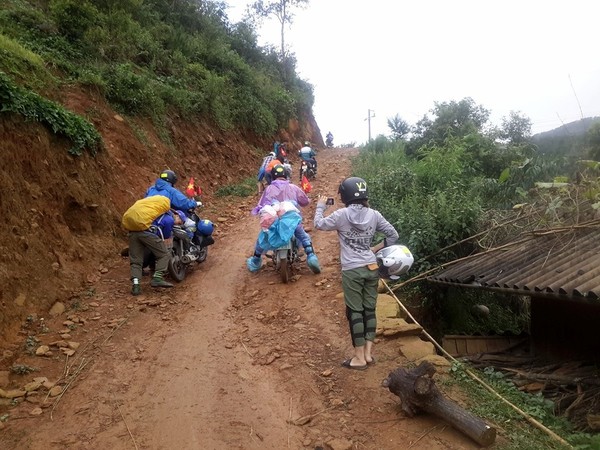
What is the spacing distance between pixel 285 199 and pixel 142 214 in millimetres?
2238

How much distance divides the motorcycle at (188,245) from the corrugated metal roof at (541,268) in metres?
3.85

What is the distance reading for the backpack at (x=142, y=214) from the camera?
6535 millimetres

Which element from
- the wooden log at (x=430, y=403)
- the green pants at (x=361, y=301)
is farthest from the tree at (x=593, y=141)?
the wooden log at (x=430, y=403)

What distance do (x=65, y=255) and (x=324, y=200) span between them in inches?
163

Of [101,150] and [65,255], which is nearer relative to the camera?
[65,255]

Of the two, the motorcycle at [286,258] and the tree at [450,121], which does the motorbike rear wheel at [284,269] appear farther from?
the tree at [450,121]

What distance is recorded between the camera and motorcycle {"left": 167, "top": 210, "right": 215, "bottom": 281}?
739 cm

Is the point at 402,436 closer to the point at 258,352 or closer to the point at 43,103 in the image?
the point at 258,352

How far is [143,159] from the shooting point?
10.7 m

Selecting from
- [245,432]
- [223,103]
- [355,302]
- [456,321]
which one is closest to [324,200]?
[355,302]

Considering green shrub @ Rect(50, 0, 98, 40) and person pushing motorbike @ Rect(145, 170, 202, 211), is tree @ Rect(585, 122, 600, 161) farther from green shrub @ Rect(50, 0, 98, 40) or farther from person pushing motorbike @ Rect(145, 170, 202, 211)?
green shrub @ Rect(50, 0, 98, 40)

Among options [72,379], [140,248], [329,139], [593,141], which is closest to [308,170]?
[593,141]

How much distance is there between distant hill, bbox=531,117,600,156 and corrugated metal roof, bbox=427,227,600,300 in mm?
4724

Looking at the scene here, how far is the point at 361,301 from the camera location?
15.5 ft
